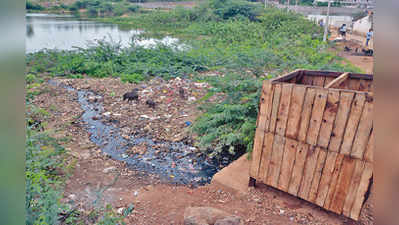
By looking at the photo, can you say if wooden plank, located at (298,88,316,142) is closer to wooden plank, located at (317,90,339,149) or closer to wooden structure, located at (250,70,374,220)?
wooden structure, located at (250,70,374,220)

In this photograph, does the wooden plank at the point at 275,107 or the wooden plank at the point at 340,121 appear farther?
the wooden plank at the point at 275,107

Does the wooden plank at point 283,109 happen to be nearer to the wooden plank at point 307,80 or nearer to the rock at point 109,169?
the wooden plank at point 307,80

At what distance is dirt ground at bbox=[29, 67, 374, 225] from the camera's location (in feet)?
8.24

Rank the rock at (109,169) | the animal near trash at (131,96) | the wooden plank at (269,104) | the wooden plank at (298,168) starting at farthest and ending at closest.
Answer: the animal near trash at (131,96) < the rock at (109,169) < the wooden plank at (269,104) < the wooden plank at (298,168)

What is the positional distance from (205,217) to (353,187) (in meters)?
1.21

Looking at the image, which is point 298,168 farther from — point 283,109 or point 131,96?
point 131,96

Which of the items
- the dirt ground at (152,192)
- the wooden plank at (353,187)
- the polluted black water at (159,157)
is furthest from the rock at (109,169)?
the wooden plank at (353,187)

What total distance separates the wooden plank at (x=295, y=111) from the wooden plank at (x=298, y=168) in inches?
4.3

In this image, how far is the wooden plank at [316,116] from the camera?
2318 millimetres

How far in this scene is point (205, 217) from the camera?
231 centimetres

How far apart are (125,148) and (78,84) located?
12.7 feet

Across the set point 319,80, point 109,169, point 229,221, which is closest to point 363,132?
point 229,221
